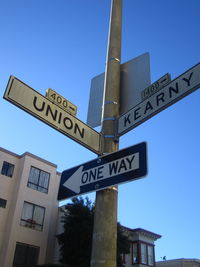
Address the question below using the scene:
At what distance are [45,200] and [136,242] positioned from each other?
37.9ft

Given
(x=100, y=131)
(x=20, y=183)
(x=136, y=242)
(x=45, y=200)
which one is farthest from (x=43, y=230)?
(x=100, y=131)

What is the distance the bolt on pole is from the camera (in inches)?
137

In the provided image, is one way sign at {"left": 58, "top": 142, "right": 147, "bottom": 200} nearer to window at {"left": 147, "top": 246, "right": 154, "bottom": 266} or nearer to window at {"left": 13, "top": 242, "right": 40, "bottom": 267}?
window at {"left": 13, "top": 242, "right": 40, "bottom": 267}

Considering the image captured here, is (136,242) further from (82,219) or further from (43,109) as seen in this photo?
(43,109)

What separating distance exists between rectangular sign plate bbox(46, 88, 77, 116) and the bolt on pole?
471mm

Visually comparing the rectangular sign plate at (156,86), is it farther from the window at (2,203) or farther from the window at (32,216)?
the window at (2,203)

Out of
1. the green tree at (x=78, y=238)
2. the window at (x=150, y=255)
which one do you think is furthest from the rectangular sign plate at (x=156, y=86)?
the window at (x=150, y=255)

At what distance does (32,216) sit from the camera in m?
25.4

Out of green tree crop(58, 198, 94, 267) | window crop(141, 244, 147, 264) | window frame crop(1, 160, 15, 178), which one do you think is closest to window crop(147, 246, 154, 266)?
window crop(141, 244, 147, 264)

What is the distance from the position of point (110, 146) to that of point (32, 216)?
22706 mm

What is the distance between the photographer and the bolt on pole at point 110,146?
137 inches

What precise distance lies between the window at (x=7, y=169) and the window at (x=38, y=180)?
5.19 ft

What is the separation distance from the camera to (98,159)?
4.16 meters

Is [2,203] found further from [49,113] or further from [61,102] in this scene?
[49,113]
